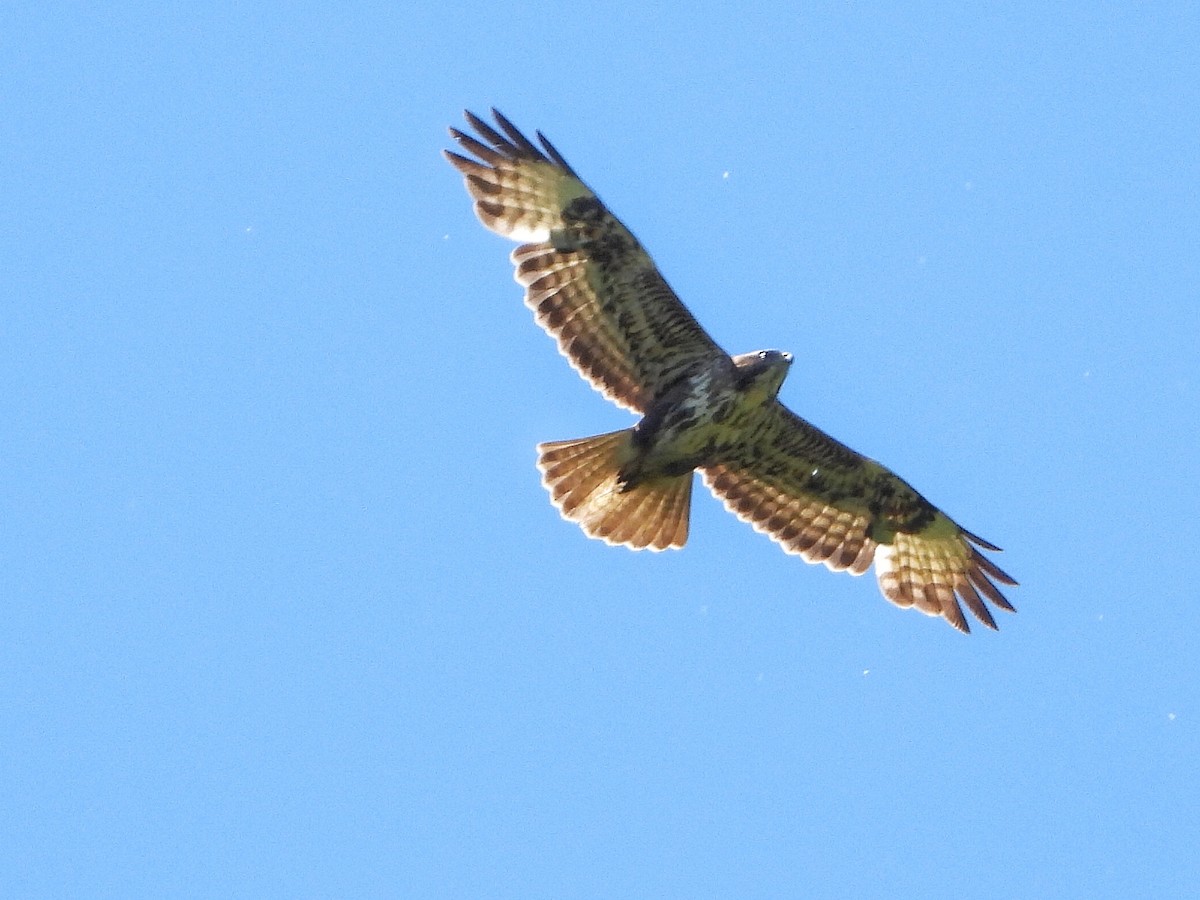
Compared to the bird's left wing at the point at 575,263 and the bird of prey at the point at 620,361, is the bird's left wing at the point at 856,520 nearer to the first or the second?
the bird of prey at the point at 620,361

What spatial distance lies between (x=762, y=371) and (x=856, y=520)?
5.87 ft

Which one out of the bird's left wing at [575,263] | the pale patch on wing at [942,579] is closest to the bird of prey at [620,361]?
the bird's left wing at [575,263]

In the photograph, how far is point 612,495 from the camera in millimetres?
11195

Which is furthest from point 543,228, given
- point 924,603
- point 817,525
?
point 924,603

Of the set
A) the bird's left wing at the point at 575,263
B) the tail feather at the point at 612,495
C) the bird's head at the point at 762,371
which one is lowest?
the tail feather at the point at 612,495

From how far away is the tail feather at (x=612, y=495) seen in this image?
36.0ft

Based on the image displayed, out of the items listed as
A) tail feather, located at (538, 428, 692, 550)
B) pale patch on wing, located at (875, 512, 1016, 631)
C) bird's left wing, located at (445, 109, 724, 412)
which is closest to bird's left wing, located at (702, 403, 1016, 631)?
pale patch on wing, located at (875, 512, 1016, 631)

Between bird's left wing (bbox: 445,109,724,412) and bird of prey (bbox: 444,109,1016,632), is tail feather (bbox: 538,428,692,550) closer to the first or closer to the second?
bird of prey (bbox: 444,109,1016,632)

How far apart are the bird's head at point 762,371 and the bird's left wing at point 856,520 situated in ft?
2.31

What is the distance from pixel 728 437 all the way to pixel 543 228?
1.57m

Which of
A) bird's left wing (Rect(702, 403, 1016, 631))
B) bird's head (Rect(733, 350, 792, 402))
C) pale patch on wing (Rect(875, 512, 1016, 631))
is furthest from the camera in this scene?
pale patch on wing (Rect(875, 512, 1016, 631))

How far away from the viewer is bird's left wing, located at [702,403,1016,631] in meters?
11.7

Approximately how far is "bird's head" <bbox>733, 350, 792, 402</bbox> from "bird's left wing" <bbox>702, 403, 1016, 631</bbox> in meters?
0.70

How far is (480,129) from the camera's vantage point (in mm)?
10898
